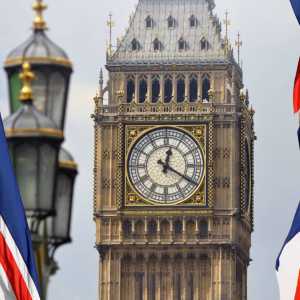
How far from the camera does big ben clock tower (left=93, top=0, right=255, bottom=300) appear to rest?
106 metres

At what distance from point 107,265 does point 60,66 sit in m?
82.7

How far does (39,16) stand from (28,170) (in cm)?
173

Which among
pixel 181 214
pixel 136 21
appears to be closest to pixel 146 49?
pixel 136 21

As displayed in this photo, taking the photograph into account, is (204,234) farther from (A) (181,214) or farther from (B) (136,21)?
(B) (136,21)

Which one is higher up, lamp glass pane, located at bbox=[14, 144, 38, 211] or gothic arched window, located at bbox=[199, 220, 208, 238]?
gothic arched window, located at bbox=[199, 220, 208, 238]

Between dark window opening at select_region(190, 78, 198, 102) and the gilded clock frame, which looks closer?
the gilded clock frame

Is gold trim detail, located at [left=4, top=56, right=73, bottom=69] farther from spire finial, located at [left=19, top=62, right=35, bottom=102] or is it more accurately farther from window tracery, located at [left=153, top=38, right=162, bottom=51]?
window tracery, located at [left=153, top=38, right=162, bottom=51]

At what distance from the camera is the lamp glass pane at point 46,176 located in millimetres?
24219

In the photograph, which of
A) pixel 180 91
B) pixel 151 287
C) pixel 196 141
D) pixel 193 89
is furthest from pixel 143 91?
pixel 151 287

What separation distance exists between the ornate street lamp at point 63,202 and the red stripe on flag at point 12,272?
2.38 meters

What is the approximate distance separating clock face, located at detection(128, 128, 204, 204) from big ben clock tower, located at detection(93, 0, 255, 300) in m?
0.05

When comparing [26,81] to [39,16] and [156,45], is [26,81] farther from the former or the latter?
[156,45]

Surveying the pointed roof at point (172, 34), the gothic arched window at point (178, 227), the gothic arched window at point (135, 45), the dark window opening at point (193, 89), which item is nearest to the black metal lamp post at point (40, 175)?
the gothic arched window at point (178, 227)

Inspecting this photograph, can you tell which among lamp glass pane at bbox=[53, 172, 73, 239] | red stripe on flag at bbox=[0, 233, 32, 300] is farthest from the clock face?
lamp glass pane at bbox=[53, 172, 73, 239]
